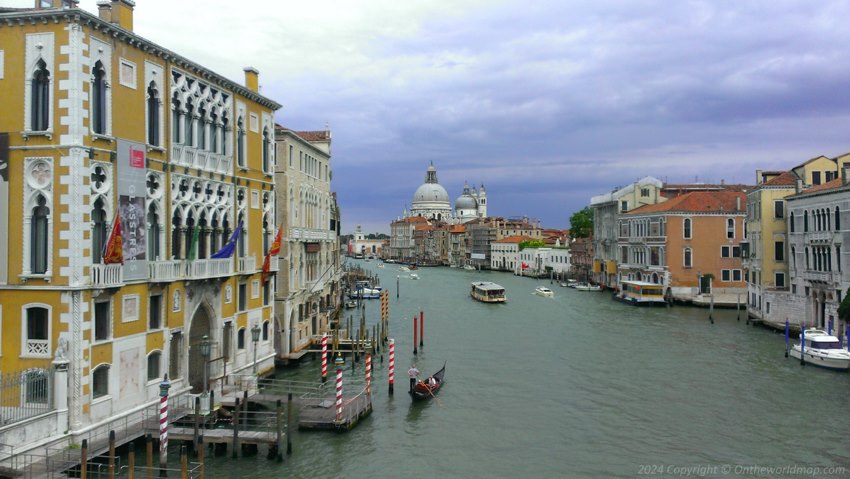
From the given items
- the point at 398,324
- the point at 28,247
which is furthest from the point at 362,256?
the point at 28,247

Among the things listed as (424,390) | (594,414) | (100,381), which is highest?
(100,381)

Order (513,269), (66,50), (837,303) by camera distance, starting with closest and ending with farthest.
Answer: (66,50), (837,303), (513,269)

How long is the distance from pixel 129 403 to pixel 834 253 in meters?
24.3

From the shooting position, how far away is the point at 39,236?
1283cm

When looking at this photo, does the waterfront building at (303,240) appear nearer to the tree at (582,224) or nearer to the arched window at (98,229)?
the arched window at (98,229)

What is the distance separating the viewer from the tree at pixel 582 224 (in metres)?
81.0

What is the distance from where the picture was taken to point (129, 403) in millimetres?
14070

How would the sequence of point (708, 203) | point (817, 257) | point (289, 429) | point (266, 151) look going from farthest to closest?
point (708, 203)
point (817, 257)
point (266, 151)
point (289, 429)

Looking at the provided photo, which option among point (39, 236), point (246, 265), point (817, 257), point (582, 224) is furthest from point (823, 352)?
point (582, 224)

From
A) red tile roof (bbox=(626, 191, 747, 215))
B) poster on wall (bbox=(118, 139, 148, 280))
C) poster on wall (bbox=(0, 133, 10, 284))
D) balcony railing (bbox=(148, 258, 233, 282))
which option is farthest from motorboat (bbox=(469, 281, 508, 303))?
poster on wall (bbox=(0, 133, 10, 284))

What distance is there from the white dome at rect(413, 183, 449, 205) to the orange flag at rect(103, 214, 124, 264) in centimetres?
15180

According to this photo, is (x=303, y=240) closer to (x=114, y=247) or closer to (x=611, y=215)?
(x=114, y=247)

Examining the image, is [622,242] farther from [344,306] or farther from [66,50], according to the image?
[66,50]

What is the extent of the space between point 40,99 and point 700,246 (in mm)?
41190
